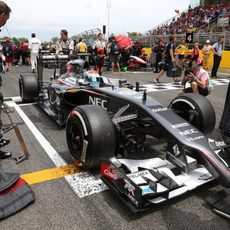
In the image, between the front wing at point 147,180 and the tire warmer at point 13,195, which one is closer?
the front wing at point 147,180

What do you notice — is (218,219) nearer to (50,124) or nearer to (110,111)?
(110,111)

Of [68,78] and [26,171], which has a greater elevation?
[68,78]

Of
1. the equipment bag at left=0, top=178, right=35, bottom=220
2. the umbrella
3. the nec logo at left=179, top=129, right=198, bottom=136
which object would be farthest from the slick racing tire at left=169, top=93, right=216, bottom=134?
the umbrella

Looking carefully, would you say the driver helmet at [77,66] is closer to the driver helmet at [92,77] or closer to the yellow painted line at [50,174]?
the driver helmet at [92,77]

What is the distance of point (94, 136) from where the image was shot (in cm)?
261

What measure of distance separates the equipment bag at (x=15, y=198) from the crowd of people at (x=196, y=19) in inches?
795

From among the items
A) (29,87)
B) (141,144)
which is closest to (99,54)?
(29,87)

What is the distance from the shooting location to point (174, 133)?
2.47 m

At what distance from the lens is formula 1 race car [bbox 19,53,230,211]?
2197 mm

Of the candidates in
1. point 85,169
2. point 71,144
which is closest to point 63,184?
point 85,169

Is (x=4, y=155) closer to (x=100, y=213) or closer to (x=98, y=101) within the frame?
(x=98, y=101)

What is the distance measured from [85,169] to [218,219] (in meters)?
1.35

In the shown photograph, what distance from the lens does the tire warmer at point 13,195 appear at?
222 cm

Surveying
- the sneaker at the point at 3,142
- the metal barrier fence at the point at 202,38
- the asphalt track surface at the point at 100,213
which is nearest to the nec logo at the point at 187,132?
the asphalt track surface at the point at 100,213
